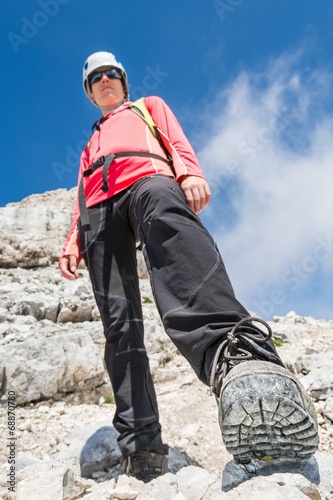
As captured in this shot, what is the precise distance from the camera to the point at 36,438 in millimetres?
4543

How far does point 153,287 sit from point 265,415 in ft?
3.61

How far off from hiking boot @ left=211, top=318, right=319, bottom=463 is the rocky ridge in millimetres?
119

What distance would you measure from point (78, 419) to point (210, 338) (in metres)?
4.24

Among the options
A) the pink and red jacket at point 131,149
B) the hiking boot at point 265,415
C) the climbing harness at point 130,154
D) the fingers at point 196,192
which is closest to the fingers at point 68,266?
the pink and red jacket at point 131,149

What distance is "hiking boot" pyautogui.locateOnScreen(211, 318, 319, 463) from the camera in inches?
64.3

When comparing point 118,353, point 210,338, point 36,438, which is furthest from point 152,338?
point 210,338

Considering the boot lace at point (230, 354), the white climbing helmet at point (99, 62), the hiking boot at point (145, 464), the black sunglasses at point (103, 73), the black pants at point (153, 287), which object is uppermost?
the white climbing helmet at point (99, 62)

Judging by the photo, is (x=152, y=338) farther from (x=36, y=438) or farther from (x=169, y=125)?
(x=169, y=125)

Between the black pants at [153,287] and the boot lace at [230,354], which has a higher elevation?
the black pants at [153,287]

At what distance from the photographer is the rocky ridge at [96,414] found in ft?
6.13

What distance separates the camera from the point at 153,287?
2.47 m

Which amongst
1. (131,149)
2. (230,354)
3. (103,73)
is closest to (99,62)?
(103,73)

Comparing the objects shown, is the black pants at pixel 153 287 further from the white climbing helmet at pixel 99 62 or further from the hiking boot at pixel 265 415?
the white climbing helmet at pixel 99 62

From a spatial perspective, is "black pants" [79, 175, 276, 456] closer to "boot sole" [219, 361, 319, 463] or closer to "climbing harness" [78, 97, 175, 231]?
"climbing harness" [78, 97, 175, 231]
